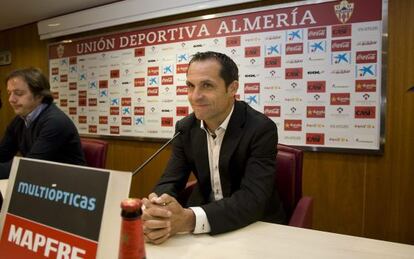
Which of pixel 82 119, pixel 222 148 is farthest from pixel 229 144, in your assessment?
pixel 82 119

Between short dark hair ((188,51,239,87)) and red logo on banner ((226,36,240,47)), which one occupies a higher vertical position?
red logo on banner ((226,36,240,47))

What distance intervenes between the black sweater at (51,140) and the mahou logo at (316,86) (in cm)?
164

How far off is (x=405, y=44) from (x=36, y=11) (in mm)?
3692

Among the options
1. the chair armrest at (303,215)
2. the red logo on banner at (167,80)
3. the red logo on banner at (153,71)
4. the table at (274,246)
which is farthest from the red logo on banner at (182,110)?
the table at (274,246)

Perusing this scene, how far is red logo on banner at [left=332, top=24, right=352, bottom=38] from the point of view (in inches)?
89.7

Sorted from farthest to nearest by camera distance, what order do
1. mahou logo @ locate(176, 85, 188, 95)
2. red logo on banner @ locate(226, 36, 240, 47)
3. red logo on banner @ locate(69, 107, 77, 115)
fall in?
red logo on banner @ locate(69, 107, 77, 115), mahou logo @ locate(176, 85, 188, 95), red logo on banner @ locate(226, 36, 240, 47)

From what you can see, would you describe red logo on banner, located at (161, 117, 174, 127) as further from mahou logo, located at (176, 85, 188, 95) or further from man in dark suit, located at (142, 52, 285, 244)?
man in dark suit, located at (142, 52, 285, 244)

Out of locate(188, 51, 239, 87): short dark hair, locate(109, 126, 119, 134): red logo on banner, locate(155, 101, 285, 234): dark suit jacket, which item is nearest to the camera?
locate(155, 101, 285, 234): dark suit jacket

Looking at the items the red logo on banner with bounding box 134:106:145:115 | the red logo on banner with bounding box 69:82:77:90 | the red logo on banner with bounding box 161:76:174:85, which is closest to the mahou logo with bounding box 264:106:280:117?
the red logo on banner with bounding box 161:76:174:85

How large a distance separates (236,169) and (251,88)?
143 cm

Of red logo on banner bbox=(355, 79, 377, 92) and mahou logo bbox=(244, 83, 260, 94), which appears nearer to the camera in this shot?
red logo on banner bbox=(355, 79, 377, 92)

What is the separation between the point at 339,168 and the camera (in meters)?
2.39

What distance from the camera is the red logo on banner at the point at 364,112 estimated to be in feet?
7.32

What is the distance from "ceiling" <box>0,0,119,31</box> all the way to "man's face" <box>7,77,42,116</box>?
5.37 feet
